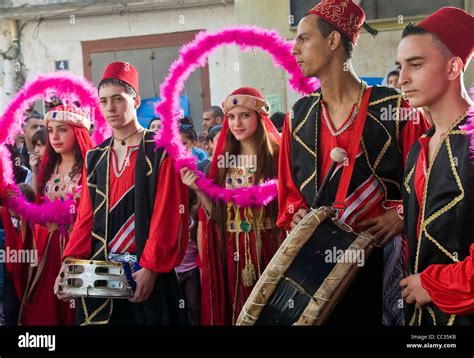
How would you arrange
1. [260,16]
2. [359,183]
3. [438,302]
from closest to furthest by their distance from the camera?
[438,302], [359,183], [260,16]

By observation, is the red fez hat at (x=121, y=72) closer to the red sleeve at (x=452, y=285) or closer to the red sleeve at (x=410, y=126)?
the red sleeve at (x=410, y=126)

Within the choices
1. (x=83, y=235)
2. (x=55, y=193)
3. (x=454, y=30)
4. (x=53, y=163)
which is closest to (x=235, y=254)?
(x=83, y=235)

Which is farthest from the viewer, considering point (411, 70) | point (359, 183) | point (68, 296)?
point (68, 296)

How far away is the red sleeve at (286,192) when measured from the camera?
3.49 m

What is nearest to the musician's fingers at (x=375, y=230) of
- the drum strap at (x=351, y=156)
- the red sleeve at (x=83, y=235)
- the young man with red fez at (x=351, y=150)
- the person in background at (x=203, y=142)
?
the young man with red fez at (x=351, y=150)

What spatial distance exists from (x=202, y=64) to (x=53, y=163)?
1121 millimetres

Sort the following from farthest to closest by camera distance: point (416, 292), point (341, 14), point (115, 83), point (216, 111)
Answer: point (216, 111) < point (115, 83) < point (341, 14) < point (416, 292)

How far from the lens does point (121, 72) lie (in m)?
4.14

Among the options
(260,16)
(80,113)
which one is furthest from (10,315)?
(260,16)

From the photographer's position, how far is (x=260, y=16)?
4.18m

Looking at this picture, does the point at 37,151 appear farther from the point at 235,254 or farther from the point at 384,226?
the point at 384,226

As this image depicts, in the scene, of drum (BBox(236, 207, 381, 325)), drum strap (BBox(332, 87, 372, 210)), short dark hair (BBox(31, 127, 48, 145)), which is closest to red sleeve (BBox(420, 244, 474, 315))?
drum (BBox(236, 207, 381, 325))

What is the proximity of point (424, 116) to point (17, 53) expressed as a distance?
7.58ft

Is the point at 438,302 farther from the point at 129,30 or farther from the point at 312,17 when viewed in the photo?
the point at 129,30
